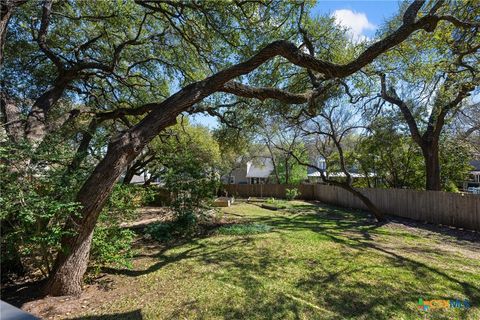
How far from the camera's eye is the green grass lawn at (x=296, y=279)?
3535 mm

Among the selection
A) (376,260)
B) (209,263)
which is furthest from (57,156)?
(376,260)

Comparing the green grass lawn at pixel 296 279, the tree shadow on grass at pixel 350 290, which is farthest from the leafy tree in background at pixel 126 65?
the tree shadow on grass at pixel 350 290

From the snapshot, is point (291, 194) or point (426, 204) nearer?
point (426, 204)

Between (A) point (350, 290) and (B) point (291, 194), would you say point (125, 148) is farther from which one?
(B) point (291, 194)

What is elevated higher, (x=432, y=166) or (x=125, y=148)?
(x=432, y=166)

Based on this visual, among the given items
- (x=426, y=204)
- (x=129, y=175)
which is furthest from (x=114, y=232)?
(x=426, y=204)

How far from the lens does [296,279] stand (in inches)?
178

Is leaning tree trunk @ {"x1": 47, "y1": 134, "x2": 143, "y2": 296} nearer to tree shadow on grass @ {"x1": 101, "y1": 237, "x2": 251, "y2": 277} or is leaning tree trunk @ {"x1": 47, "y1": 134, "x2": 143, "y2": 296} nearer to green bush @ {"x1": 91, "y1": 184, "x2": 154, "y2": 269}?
green bush @ {"x1": 91, "y1": 184, "x2": 154, "y2": 269}

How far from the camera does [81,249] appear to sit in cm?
393

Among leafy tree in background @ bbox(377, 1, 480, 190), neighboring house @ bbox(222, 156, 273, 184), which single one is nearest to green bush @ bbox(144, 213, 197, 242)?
leafy tree in background @ bbox(377, 1, 480, 190)

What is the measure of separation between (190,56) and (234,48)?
5.64 feet

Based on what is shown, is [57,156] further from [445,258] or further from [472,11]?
[472,11]

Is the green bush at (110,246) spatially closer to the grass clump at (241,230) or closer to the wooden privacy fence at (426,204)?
the grass clump at (241,230)

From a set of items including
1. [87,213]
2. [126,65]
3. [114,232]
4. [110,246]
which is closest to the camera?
[87,213]
